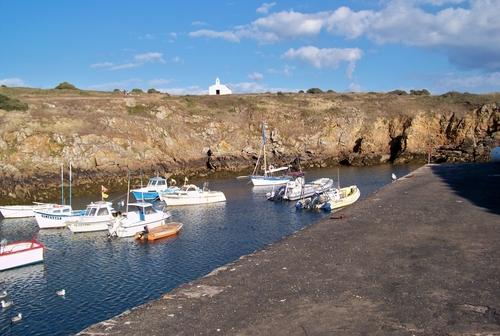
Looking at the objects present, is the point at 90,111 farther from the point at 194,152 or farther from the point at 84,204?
the point at 84,204

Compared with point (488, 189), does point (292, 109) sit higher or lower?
higher

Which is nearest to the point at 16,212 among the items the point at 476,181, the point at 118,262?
the point at 118,262

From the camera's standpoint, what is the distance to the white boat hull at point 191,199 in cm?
5244

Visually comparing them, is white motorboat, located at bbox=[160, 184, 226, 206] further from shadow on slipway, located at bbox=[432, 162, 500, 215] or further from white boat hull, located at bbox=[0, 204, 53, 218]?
shadow on slipway, located at bbox=[432, 162, 500, 215]

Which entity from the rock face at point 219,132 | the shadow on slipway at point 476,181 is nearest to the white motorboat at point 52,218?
the rock face at point 219,132

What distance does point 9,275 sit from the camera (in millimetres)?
28938

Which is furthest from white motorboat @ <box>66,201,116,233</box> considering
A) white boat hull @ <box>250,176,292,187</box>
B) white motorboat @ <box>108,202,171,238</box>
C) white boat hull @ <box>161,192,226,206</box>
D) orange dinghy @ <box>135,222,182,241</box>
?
white boat hull @ <box>250,176,292,187</box>

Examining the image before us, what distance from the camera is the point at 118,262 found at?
30.4 metres

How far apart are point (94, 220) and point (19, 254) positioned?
10.0 meters

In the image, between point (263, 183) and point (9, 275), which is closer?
point (9, 275)

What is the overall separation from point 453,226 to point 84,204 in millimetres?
39927

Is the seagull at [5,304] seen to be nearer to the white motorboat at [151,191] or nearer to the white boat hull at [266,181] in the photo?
the white motorboat at [151,191]

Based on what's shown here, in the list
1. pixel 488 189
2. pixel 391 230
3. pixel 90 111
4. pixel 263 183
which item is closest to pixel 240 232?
pixel 391 230

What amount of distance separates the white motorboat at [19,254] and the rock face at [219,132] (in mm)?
29331
